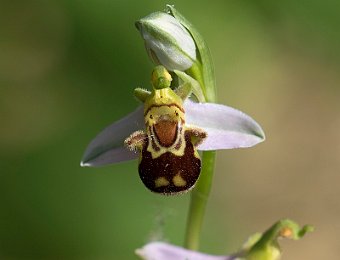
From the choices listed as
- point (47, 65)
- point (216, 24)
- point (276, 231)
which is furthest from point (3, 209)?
point (276, 231)

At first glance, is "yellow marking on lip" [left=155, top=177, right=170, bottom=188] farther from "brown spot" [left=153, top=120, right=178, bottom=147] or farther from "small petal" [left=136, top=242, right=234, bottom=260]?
"small petal" [left=136, top=242, right=234, bottom=260]

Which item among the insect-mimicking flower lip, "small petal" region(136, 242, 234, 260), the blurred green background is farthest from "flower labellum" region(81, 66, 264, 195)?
the blurred green background

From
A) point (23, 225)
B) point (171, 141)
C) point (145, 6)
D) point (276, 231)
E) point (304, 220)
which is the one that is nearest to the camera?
point (171, 141)

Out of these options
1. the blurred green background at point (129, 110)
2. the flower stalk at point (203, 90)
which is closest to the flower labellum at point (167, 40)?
the flower stalk at point (203, 90)

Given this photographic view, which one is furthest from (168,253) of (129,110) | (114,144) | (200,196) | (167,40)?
(129,110)

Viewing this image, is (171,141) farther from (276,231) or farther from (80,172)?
(80,172)

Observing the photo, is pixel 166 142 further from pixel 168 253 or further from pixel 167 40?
pixel 168 253
